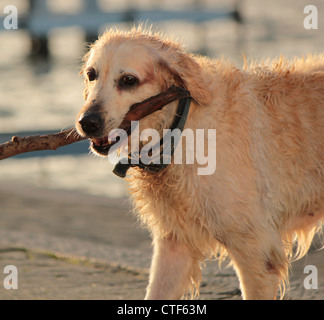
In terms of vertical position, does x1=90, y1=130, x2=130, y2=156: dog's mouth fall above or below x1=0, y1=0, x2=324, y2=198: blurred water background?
below

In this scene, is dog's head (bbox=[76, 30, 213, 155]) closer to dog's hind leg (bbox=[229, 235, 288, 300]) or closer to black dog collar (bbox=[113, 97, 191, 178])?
black dog collar (bbox=[113, 97, 191, 178])

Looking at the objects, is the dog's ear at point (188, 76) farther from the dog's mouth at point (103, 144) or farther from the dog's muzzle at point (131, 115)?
the dog's mouth at point (103, 144)

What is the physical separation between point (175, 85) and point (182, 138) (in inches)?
11.9

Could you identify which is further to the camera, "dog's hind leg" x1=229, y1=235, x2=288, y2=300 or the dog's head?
"dog's hind leg" x1=229, y1=235, x2=288, y2=300

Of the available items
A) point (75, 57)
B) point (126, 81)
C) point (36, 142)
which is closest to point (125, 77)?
point (126, 81)

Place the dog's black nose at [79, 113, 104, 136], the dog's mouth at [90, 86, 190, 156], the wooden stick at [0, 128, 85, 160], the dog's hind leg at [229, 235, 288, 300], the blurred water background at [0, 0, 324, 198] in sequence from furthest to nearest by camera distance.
A: 1. the blurred water background at [0, 0, 324, 198]
2. the wooden stick at [0, 128, 85, 160]
3. the dog's hind leg at [229, 235, 288, 300]
4. the dog's mouth at [90, 86, 190, 156]
5. the dog's black nose at [79, 113, 104, 136]

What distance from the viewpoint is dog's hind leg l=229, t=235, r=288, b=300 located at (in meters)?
4.11

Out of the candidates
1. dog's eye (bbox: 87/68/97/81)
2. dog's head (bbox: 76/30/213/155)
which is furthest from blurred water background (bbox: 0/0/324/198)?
dog's head (bbox: 76/30/213/155)

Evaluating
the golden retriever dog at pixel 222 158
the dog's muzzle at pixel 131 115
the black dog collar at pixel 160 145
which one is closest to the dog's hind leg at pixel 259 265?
the golden retriever dog at pixel 222 158

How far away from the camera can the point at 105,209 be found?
7070 mm

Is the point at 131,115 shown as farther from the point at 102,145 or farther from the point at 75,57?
the point at 75,57

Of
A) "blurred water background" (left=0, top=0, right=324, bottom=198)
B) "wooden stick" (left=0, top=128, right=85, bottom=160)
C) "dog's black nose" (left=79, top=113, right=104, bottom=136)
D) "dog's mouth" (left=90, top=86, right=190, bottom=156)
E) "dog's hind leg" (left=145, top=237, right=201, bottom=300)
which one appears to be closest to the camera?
"dog's black nose" (left=79, top=113, right=104, bottom=136)

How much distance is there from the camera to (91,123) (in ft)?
12.8
